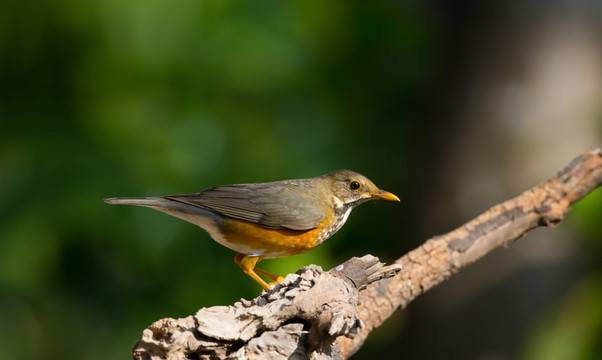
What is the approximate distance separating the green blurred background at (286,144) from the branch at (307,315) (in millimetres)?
2149

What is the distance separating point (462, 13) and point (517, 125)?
6.38 feet

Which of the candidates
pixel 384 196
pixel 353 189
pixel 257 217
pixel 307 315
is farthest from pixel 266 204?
pixel 307 315

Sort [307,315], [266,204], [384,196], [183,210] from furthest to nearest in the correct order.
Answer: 1. [384,196]
2. [266,204]
3. [183,210]
4. [307,315]

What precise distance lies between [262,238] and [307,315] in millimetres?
1973

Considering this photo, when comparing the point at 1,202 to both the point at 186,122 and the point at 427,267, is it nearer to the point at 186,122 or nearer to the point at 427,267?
the point at 186,122

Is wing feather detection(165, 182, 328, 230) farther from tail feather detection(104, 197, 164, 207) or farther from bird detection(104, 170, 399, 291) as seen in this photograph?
tail feather detection(104, 197, 164, 207)

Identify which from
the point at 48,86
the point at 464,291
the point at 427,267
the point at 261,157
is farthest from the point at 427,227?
the point at 48,86

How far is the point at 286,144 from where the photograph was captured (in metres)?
8.80

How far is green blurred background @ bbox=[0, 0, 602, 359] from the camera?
304 inches

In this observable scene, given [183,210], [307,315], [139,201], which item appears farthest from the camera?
[183,210]

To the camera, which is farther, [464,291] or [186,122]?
[464,291]

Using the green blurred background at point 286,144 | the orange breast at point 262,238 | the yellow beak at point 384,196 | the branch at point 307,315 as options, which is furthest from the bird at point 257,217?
the green blurred background at point 286,144

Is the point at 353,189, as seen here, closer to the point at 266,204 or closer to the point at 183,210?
the point at 266,204

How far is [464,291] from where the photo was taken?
30.1 feet
